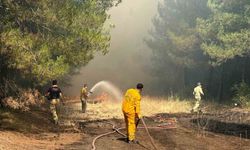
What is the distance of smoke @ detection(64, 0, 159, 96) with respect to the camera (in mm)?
59500

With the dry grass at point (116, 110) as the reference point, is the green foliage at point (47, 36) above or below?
above

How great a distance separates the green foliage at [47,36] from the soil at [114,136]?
2245mm

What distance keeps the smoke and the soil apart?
30.9 meters

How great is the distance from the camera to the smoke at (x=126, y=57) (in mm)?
59500

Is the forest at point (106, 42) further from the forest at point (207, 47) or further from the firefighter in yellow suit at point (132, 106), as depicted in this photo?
the firefighter in yellow suit at point (132, 106)

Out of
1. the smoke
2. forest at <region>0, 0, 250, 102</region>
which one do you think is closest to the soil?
forest at <region>0, 0, 250, 102</region>

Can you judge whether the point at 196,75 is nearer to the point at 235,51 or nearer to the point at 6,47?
the point at 235,51

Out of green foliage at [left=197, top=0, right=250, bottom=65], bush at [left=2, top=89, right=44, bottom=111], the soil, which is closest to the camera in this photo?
the soil

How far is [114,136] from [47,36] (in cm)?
539

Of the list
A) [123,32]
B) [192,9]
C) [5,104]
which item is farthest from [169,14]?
[5,104]

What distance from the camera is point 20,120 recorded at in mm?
18094

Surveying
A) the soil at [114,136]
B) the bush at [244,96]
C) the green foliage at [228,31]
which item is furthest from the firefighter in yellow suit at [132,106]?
the green foliage at [228,31]

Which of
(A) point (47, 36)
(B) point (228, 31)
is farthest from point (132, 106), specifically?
(B) point (228, 31)

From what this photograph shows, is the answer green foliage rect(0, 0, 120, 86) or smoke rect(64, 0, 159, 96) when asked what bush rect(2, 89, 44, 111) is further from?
smoke rect(64, 0, 159, 96)
